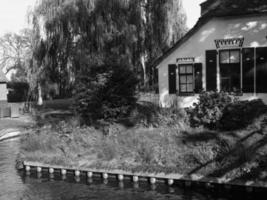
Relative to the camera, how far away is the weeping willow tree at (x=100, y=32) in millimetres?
24297

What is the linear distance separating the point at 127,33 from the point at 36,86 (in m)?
8.92

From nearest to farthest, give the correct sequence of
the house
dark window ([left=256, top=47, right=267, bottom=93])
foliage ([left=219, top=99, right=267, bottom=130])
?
foliage ([left=219, top=99, right=267, bottom=130]), dark window ([left=256, top=47, right=267, bottom=93]), the house

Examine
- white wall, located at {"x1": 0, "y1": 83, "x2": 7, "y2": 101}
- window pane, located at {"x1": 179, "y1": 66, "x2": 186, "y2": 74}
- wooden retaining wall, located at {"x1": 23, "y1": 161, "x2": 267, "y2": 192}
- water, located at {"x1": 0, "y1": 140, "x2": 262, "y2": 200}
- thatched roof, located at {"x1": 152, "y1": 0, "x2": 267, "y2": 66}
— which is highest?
thatched roof, located at {"x1": 152, "y1": 0, "x2": 267, "y2": 66}

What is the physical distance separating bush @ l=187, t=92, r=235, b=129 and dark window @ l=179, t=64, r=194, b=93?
356 cm

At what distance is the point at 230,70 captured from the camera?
1719cm

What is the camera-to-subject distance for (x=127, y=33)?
24.0m

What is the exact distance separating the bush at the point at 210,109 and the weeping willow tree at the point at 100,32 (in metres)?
9.38

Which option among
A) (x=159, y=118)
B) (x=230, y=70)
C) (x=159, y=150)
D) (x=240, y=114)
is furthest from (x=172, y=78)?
(x=159, y=150)

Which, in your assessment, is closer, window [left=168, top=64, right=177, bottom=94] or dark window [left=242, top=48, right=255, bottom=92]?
dark window [left=242, top=48, right=255, bottom=92]

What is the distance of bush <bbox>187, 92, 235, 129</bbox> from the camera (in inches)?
555

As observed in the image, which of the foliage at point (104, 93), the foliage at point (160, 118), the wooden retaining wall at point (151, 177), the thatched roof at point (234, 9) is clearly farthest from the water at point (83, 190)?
the thatched roof at point (234, 9)

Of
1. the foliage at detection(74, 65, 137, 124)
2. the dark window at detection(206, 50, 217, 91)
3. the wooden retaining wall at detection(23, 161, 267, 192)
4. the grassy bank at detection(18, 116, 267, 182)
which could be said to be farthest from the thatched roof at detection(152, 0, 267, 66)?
the wooden retaining wall at detection(23, 161, 267, 192)

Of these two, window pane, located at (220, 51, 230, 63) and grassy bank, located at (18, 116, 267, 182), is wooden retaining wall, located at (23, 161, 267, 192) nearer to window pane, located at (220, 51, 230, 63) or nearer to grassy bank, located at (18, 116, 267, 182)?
grassy bank, located at (18, 116, 267, 182)

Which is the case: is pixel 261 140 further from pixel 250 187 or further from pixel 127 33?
pixel 127 33
